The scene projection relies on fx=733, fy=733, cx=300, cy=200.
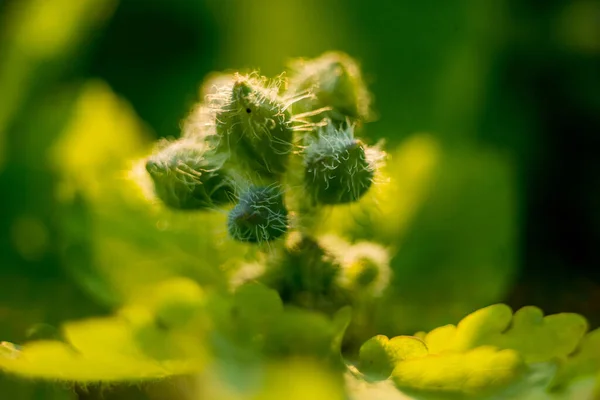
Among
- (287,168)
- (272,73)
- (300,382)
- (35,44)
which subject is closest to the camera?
(300,382)

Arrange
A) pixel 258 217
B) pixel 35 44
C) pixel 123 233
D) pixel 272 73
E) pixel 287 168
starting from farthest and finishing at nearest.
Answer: pixel 272 73 → pixel 35 44 → pixel 123 233 → pixel 287 168 → pixel 258 217

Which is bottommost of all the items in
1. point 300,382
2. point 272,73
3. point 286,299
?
point 300,382

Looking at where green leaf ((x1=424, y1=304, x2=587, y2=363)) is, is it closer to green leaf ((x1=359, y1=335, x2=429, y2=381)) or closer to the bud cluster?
green leaf ((x1=359, y1=335, x2=429, y2=381))

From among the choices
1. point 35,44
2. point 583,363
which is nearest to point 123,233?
point 35,44

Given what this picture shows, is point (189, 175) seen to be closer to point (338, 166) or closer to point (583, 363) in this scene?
point (338, 166)

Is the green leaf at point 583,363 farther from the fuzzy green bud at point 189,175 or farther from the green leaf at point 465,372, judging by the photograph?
the fuzzy green bud at point 189,175

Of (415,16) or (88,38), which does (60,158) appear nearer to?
(88,38)

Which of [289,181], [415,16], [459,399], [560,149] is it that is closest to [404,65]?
[415,16]
